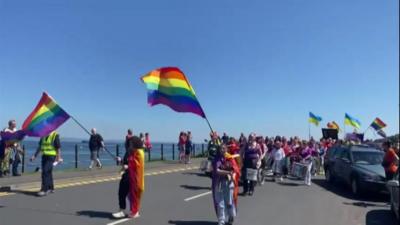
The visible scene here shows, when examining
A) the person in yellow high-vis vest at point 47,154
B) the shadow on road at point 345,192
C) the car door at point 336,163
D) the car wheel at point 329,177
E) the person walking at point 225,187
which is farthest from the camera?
the car wheel at point 329,177

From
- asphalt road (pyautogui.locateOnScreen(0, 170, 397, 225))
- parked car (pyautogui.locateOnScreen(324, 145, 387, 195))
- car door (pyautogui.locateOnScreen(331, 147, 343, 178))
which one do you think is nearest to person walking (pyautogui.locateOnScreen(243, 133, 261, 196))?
asphalt road (pyautogui.locateOnScreen(0, 170, 397, 225))

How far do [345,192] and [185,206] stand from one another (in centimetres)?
732

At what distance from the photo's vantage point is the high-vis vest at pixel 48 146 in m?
13.6

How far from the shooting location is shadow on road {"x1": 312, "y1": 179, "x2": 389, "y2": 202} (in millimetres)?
16163

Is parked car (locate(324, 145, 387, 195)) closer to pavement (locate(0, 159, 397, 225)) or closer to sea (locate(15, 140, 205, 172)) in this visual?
pavement (locate(0, 159, 397, 225))

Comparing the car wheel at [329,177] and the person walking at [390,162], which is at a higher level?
the person walking at [390,162]

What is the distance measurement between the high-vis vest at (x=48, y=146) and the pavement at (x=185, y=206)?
1.18m

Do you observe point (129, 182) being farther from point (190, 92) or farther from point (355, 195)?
point (355, 195)

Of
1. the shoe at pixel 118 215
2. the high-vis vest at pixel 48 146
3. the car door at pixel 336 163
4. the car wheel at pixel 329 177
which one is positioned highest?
the high-vis vest at pixel 48 146

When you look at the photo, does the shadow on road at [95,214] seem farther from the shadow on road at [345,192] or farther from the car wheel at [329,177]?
the car wheel at [329,177]

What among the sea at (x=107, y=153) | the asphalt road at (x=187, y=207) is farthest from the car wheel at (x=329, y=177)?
the sea at (x=107, y=153)

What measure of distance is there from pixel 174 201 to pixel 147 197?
1.05 meters

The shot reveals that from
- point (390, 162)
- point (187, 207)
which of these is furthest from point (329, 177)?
point (187, 207)

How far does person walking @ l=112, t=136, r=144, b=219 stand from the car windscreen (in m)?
9.35
